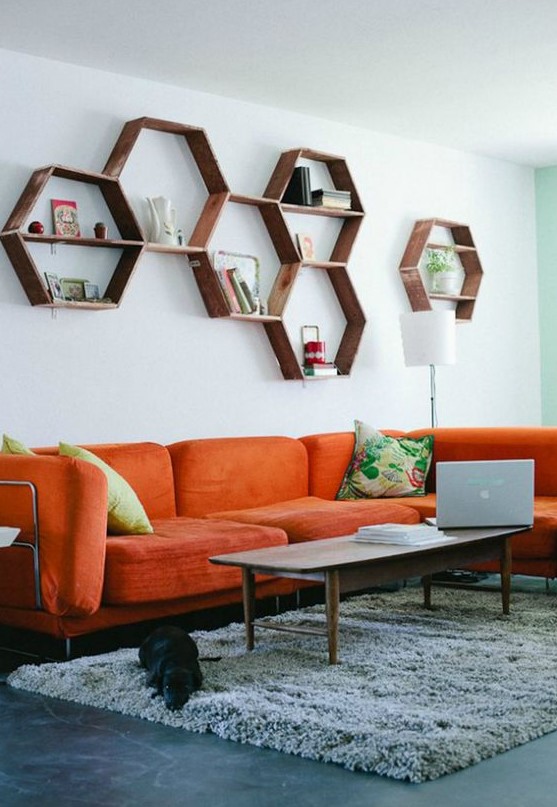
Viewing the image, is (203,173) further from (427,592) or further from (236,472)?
(427,592)

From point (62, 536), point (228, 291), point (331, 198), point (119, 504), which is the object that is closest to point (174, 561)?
point (119, 504)

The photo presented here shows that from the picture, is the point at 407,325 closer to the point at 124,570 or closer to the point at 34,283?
the point at 34,283

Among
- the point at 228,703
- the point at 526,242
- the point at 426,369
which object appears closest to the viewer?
the point at 228,703

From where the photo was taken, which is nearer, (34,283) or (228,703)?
(228,703)

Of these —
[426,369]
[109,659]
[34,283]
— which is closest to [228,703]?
[109,659]

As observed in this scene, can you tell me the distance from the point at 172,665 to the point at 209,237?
302 centimetres

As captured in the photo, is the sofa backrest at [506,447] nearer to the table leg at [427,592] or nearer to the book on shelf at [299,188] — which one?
the table leg at [427,592]

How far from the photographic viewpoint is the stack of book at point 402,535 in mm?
4520

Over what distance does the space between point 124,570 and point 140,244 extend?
1953mm

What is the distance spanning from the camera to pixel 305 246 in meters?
6.95

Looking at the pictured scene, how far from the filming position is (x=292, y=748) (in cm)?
320

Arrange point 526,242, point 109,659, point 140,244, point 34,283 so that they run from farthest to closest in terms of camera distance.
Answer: point 526,242 → point 140,244 → point 34,283 → point 109,659

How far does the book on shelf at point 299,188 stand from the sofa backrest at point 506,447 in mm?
1544

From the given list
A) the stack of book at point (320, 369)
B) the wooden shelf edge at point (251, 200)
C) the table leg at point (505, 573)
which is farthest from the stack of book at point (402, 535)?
the wooden shelf edge at point (251, 200)
